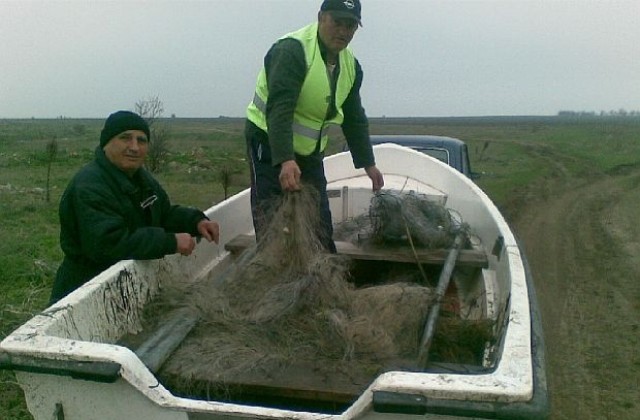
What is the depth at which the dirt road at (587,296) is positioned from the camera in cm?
509

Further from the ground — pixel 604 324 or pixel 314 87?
pixel 314 87

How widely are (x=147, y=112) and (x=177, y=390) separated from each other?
15.5 meters

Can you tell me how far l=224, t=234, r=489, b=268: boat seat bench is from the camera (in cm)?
446

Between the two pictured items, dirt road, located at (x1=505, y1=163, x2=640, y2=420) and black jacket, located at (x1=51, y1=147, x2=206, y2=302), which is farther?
dirt road, located at (x1=505, y1=163, x2=640, y2=420)

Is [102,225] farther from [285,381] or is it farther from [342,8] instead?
[342,8]

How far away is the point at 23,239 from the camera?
366 inches

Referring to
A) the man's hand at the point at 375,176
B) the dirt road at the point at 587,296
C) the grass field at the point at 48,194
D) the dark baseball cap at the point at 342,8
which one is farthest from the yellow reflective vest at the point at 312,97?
the dirt road at the point at 587,296

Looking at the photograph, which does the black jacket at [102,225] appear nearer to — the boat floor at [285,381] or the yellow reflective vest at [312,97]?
the boat floor at [285,381]

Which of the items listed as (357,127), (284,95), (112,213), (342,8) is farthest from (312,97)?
(112,213)

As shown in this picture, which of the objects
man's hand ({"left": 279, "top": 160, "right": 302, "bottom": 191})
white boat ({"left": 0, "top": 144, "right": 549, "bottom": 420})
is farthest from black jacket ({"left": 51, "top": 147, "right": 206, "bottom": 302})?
man's hand ({"left": 279, "top": 160, "right": 302, "bottom": 191})

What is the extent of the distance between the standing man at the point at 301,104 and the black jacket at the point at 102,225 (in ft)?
2.72

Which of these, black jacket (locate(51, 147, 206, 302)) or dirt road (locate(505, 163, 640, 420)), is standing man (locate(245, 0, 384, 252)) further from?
dirt road (locate(505, 163, 640, 420))

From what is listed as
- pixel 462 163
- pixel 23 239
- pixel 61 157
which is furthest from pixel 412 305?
pixel 61 157

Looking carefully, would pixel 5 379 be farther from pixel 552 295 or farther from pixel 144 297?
pixel 552 295
